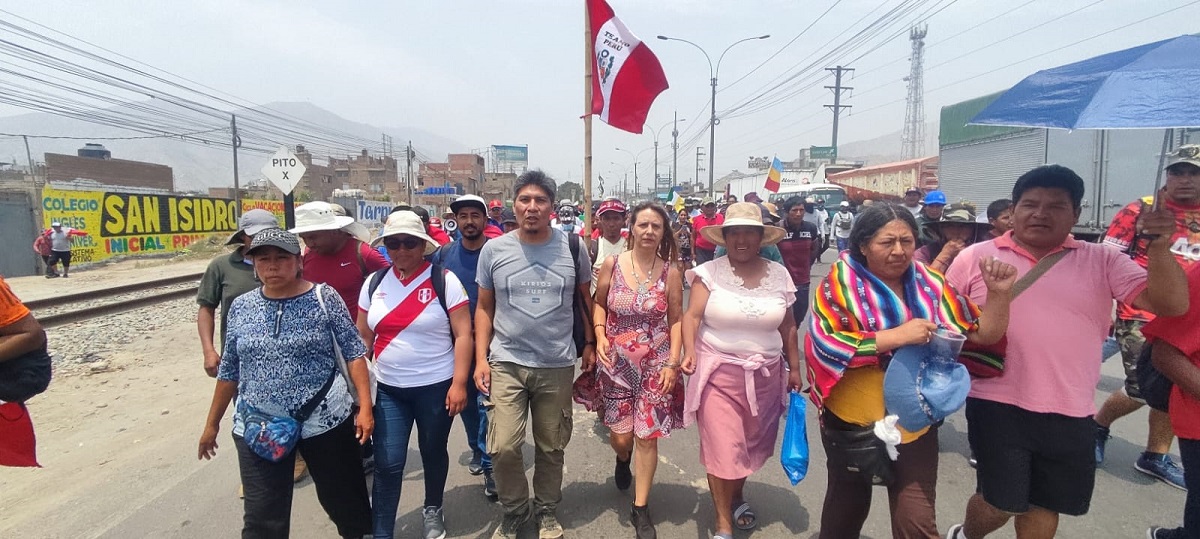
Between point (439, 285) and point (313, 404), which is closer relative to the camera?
point (313, 404)

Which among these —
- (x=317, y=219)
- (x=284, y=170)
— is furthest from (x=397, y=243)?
(x=284, y=170)

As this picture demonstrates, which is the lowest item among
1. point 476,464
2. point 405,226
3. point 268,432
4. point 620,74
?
point 476,464

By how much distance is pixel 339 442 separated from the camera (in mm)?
2668

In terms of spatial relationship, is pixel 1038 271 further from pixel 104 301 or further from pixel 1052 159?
pixel 104 301

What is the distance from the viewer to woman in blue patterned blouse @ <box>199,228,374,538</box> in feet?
8.05

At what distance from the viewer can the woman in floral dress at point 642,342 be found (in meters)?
3.19

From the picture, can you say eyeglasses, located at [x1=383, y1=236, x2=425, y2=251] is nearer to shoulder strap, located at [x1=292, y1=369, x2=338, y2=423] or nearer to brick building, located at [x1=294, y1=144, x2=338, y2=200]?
shoulder strap, located at [x1=292, y1=369, x2=338, y2=423]

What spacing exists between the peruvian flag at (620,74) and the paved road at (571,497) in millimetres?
2592

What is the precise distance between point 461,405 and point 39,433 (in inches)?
181

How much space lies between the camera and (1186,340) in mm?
2275

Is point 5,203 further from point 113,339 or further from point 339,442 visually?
point 339,442

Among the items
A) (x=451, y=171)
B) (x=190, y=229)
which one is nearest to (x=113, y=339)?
(x=190, y=229)

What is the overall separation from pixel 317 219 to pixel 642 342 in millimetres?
1978

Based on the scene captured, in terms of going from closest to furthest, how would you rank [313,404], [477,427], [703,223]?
1. [313,404]
2. [477,427]
3. [703,223]
